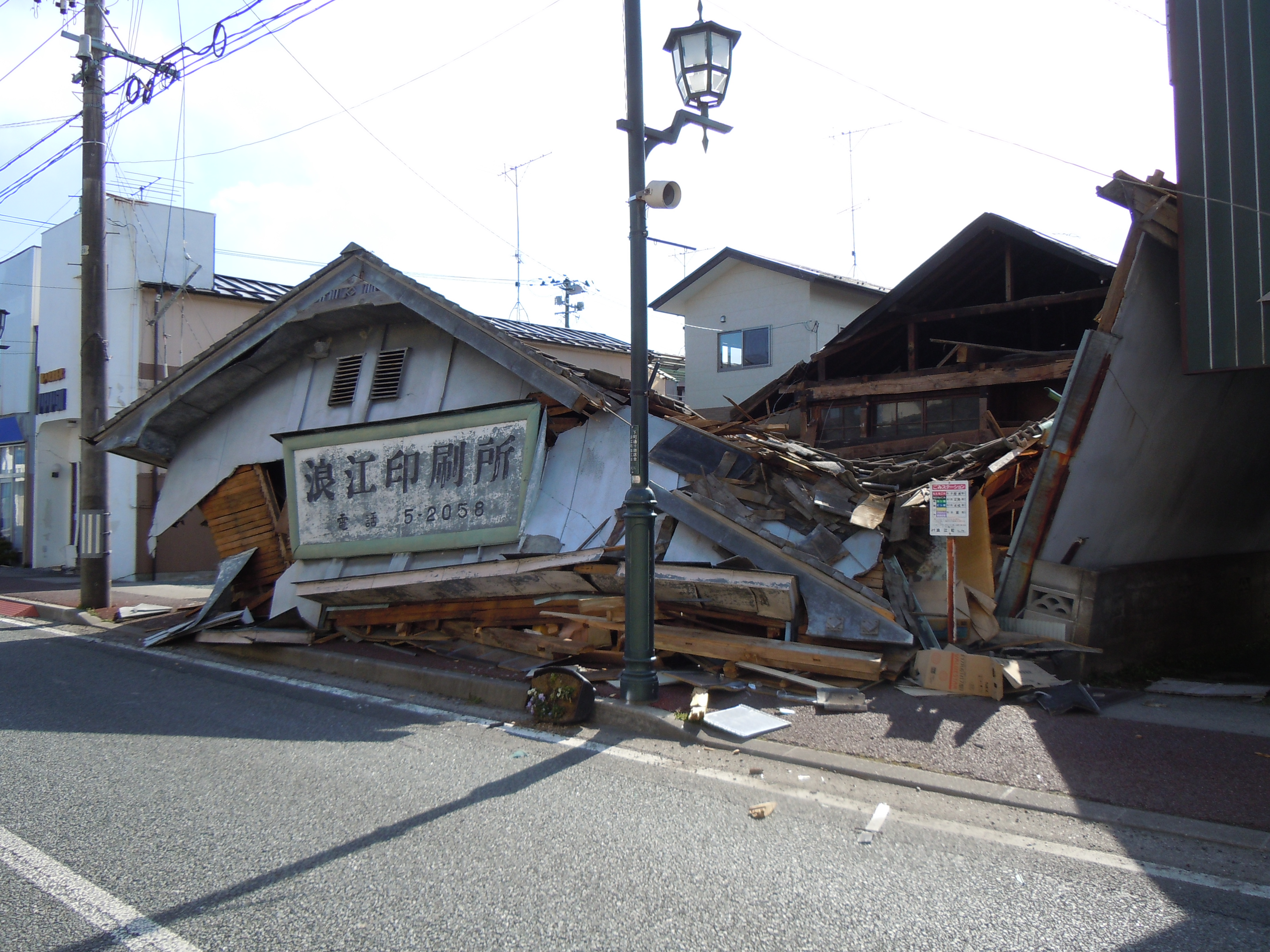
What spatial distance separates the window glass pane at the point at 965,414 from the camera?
16078 millimetres

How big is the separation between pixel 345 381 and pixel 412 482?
212 cm

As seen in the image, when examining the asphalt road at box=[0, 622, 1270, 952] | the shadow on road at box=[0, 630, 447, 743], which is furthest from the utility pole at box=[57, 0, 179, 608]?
the asphalt road at box=[0, 622, 1270, 952]

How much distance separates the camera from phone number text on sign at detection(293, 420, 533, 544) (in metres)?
10.4

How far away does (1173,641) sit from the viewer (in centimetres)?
998

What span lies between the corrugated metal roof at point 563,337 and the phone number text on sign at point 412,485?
10.4m

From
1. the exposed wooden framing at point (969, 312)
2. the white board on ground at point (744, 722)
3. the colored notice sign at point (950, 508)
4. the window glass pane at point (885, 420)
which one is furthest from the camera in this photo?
the window glass pane at point (885, 420)

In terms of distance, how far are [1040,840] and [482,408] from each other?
302 inches

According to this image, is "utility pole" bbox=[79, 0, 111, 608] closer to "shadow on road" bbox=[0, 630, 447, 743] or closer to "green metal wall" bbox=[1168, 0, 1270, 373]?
"shadow on road" bbox=[0, 630, 447, 743]

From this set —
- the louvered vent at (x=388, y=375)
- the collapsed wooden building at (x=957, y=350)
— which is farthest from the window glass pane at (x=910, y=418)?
the louvered vent at (x=388, y=375)

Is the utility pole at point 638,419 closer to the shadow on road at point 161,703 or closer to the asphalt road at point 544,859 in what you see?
the asphalt road at point 544,859

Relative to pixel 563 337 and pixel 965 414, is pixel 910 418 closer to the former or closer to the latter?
pixel 965 414

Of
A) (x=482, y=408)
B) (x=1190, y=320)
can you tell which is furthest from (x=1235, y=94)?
(x=482, y=408)

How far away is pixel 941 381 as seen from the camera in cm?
1583

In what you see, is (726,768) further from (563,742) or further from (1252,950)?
(1252,950)
